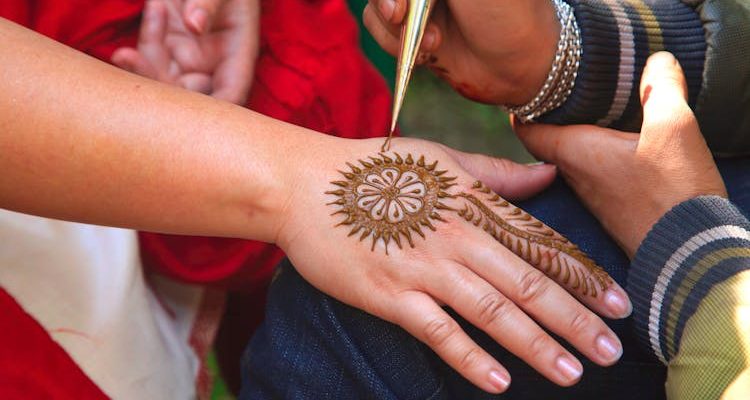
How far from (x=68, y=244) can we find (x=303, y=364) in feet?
1.37

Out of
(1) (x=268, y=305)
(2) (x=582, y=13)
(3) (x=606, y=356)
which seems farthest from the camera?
(2) (x=582, y=13)

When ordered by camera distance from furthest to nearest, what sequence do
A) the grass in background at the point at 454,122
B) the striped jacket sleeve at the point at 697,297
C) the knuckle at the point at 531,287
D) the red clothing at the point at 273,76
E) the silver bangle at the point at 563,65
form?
the grass in background at the point at 454,122 → the red clothing at the point at 273,76 → the silver bangle at the point at 563,65 → the knuckle at the point at 531,287 → the striped jacket sleeve at the point at 697,297

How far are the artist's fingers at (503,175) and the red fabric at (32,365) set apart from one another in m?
0.54

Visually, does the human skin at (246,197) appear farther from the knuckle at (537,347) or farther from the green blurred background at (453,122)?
the green blurred background at (453,122)

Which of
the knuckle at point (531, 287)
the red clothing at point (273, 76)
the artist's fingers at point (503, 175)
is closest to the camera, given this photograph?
the knuckle at point (531, 287)

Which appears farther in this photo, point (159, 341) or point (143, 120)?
point (159, 341)

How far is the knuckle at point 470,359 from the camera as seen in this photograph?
88 centimetres

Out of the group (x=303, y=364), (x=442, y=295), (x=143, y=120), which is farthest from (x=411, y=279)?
(x=143, y=120)

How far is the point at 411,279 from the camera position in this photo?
92cm

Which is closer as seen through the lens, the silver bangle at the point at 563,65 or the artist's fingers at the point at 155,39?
the silver bangle at the point at 563,65

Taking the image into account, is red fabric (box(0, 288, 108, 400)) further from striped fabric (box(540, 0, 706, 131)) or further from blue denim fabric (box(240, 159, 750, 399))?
striped fabric (box(540, 0, 706, 131))

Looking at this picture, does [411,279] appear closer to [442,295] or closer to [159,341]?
[442,295]

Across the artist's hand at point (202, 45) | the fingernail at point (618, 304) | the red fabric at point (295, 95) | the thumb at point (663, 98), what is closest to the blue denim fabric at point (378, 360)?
the fingernail at point (618, 304)

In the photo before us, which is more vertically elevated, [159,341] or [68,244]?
[68,244]
